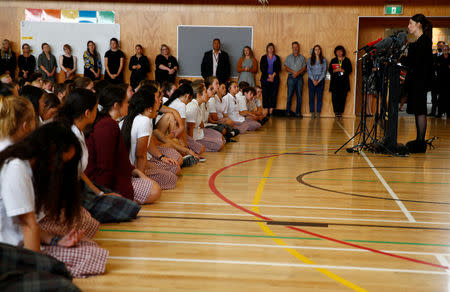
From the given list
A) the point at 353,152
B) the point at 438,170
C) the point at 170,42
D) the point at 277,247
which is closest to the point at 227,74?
the point at 170,42

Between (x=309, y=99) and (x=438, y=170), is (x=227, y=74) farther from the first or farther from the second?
(x=438, y=170)

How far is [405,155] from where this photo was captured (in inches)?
246

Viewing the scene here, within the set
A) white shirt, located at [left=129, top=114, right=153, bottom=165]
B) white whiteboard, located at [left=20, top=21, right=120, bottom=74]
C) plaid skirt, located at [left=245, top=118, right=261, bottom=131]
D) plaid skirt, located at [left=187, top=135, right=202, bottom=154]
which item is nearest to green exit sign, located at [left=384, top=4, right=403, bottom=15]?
plaid skirt, located at [left=245, top=118, right=261, bottom=131]

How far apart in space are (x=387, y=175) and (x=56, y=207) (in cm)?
369

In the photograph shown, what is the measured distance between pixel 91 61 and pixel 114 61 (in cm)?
53

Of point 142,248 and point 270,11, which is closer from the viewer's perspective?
point 142,248

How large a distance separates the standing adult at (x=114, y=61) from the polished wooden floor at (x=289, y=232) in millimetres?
7435

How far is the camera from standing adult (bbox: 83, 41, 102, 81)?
1237 cm

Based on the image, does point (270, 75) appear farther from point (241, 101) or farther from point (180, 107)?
point (180, 107)

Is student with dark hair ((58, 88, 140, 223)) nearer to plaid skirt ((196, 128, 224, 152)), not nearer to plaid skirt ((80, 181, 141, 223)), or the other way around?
plaid skirt ((80, 181, 141, 223))

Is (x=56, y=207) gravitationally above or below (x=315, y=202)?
above

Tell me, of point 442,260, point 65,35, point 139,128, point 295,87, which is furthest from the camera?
point 295,87

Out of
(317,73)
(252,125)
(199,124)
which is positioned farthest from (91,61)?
(199,124)

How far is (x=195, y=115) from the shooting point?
6250 millimetres
